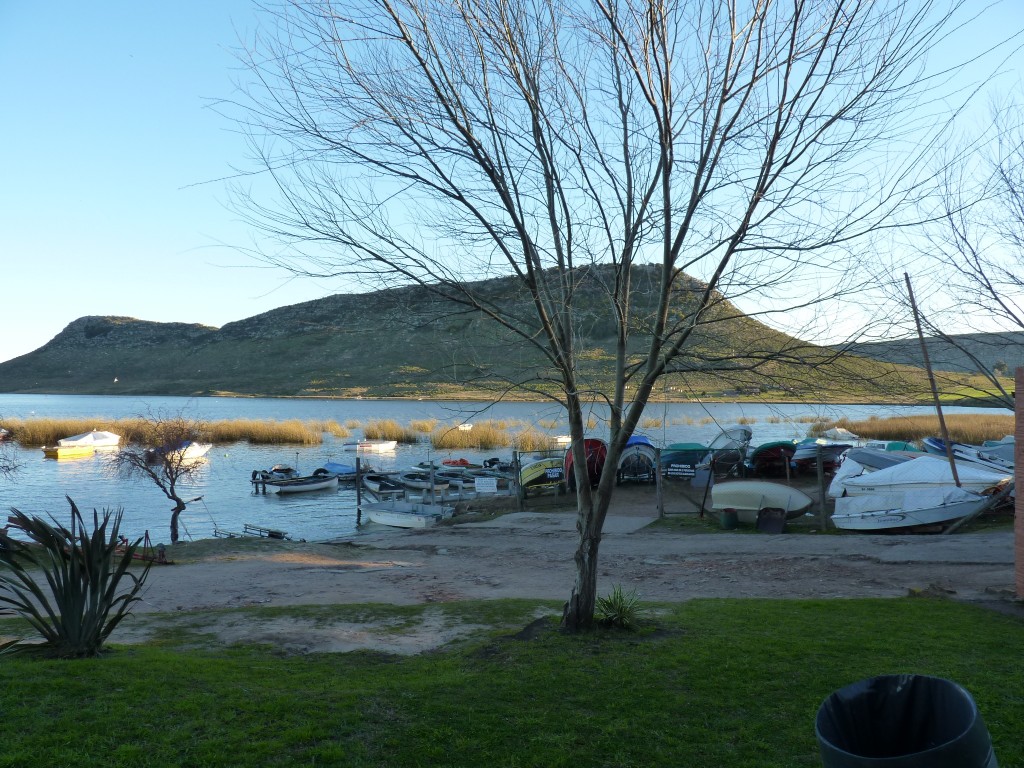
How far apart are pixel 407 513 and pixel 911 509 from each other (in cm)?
1672

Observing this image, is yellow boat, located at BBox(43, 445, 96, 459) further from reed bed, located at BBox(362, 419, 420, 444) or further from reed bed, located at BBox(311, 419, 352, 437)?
reed bed, located at BBox(362, 419, 420, 444)

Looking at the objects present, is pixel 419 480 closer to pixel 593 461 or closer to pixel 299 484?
pixel 299 484

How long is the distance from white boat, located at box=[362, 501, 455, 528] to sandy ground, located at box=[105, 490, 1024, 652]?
532 cm

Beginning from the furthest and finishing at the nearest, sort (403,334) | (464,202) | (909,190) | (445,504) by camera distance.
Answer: (445,504), (403,334), (464,202), (909,190)

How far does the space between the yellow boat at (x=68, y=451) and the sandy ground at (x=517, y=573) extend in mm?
35601

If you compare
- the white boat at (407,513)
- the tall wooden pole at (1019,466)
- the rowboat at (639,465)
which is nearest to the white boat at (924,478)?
the rowboat at (639,465)

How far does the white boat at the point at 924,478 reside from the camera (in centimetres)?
2142

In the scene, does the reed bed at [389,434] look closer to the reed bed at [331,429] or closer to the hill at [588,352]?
the reed bed at [331,429]

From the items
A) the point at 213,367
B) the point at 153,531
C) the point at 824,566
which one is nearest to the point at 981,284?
the point at 824,566

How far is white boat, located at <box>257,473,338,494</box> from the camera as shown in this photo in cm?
3856

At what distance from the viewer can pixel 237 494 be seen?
129 ft

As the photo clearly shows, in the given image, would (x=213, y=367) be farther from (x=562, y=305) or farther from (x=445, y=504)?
(x=562, y=305)

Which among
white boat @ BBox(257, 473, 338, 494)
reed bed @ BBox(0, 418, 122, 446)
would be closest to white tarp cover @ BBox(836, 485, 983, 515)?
white boat @ BBox(257, 473, 338, 494)

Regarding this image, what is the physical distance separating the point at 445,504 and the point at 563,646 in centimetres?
2418
